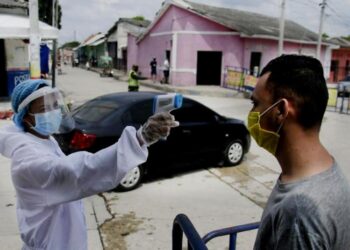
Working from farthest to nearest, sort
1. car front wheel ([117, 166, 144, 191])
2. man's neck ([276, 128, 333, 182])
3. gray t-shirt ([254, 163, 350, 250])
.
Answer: car front wheel ([117, 166, 144, 191]), man's neck ([276, 128, 333, 182]), gray t-shirt ([254, 163, 350, 250])

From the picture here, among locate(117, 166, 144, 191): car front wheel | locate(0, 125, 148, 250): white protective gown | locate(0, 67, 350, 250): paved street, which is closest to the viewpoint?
locate(0, 125, 148, 250): white protective gown

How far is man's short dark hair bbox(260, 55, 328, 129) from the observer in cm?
159

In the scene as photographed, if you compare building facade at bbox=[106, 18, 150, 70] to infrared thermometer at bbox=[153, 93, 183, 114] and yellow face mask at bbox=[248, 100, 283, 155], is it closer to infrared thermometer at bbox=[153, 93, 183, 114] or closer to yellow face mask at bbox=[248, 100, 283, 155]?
infrared thermometer at bbox=[153, 93, 183, 114]

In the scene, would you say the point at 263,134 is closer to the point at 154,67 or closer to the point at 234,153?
the point at 234,153

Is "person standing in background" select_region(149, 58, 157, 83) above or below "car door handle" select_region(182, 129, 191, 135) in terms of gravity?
above

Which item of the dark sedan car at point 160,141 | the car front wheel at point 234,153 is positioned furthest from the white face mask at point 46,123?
the car front wheel at point 234,153

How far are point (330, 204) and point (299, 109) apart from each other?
1.28ft

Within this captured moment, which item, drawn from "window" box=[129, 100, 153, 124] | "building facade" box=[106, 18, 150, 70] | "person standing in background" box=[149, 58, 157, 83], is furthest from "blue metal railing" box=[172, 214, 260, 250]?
"building facade" box=[106, 18, 150, 70]

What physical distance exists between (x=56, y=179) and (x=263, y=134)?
3.37 ft

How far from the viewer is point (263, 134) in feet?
5.95

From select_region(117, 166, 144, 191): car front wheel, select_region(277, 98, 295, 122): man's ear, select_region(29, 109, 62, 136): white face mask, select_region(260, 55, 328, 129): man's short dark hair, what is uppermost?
select_region(260, 55, 328, 129): man's short dark hair

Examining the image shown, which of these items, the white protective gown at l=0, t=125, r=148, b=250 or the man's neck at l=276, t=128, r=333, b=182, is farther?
the white protective gown at l=0, t=125, r=148, b=250

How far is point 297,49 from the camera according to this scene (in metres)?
26.9

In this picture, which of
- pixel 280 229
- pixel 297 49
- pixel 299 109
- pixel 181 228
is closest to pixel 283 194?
pixel 280 229
